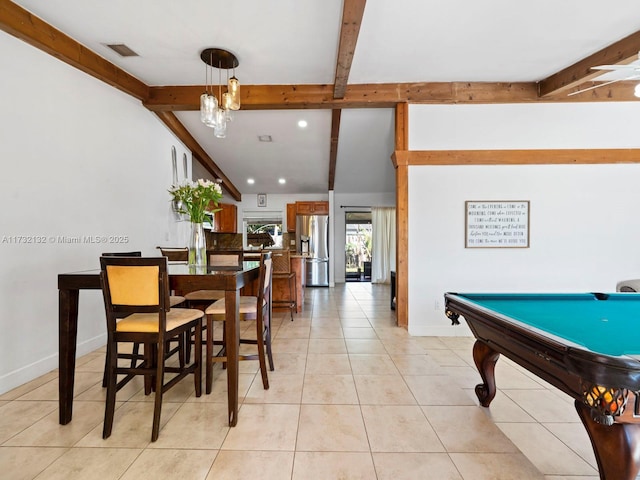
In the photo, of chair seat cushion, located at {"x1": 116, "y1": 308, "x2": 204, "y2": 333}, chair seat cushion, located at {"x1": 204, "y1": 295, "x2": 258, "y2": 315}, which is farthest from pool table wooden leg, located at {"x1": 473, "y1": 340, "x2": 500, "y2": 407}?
chair seat cushion, located at {"x1": 116, "y1": 308, "x2": 204, "y2": 333}

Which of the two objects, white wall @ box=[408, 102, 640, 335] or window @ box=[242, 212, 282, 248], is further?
window @ box=[242, 212, 282, 248]

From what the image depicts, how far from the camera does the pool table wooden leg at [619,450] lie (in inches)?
38.1

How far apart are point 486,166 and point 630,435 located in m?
3.21

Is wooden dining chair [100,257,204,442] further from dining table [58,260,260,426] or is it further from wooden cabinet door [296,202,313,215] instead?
wooden cabinet door [296,202,313,215]

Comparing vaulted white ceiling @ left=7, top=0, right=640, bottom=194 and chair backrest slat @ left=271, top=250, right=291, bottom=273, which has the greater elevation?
vaulted white ceiling @ left=7, top=0, right=640, bottom=194

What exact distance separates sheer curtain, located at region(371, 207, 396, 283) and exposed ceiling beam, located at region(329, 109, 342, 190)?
1564 mm

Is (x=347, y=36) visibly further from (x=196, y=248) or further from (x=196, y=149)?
(x=196, y=149)

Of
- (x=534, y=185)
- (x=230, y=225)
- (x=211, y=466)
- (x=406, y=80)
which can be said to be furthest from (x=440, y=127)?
(x=230, y=225)

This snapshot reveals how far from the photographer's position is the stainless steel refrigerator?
7289mm

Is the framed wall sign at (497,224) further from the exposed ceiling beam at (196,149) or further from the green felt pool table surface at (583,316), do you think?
the exposed ceiling beam at (196,149)

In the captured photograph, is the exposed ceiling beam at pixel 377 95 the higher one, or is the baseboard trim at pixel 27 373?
the exposed ceiling beam at pixel 377 95

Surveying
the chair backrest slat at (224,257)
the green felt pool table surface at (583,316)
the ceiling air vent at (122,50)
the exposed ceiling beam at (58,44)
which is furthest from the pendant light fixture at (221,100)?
the green felt pool table surface at (583,316)

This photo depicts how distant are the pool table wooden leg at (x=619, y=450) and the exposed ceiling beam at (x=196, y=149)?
5176mm

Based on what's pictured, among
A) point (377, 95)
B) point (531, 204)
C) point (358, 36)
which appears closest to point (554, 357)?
point (358, 36)
